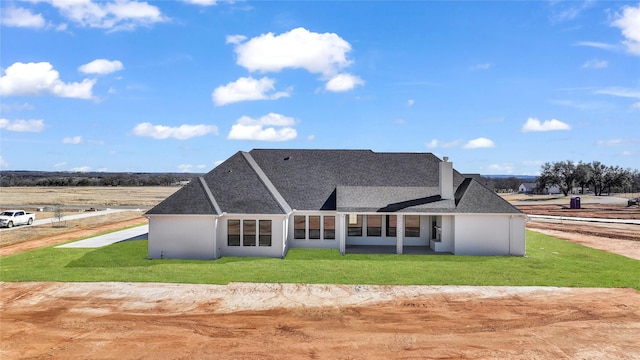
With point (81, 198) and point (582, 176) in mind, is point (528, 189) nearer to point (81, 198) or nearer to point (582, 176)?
point (582, 176)

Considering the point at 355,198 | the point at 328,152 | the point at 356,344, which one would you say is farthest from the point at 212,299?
the point at 328,152

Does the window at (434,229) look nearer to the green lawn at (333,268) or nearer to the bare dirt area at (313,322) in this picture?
the green lawn at (333,268)

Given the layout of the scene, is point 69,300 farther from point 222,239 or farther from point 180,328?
point 222,239

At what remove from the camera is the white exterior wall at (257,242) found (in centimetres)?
2512

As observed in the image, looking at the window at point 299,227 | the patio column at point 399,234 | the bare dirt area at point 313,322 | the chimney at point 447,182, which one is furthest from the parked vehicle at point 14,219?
the chimney at point 447,182

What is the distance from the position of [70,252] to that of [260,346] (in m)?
19.3

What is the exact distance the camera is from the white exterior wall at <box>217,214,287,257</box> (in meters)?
25.1

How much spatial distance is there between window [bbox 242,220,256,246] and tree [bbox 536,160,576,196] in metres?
104

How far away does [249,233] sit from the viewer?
2555cm

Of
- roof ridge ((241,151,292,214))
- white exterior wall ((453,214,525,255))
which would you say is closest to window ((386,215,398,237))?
white exterior wall ((453,214,525,255))

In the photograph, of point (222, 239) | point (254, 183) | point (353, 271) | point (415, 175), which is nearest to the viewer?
point (353, 271)

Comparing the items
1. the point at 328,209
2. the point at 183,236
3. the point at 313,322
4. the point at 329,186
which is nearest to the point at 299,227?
the point at 328,209

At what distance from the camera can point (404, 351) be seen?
1244 cm

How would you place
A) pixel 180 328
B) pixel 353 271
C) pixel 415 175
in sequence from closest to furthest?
pixel 180 328
pixel 353 271
pixel 415 175
